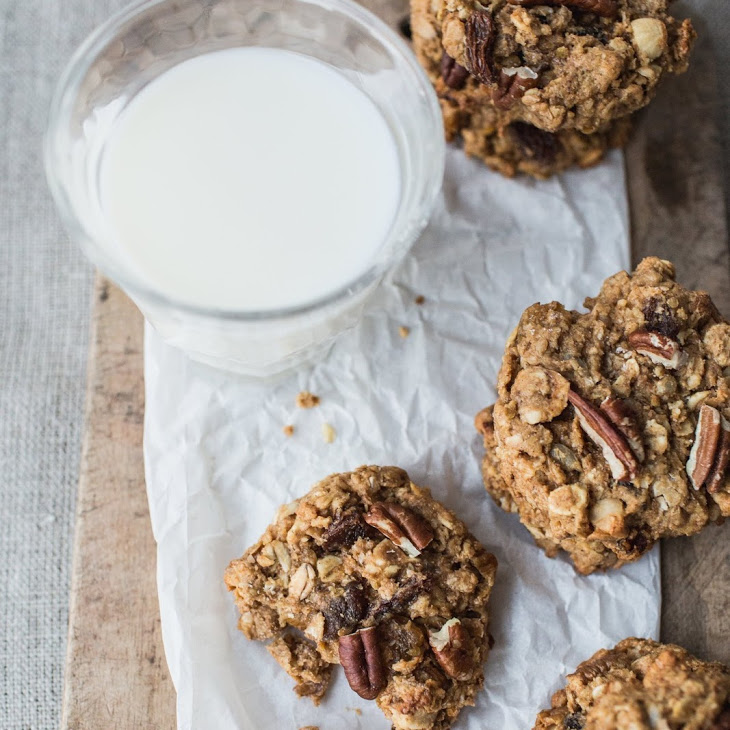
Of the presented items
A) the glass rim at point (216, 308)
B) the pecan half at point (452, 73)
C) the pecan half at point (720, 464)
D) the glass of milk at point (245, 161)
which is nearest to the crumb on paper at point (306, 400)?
the glass of milk at point (245, 161)

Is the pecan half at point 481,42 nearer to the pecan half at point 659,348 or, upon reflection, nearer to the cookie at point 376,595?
the pecan half at point 659,348

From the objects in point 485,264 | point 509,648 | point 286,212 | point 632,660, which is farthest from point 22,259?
point 632,660

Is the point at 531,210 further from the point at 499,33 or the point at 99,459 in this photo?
the point at 99,459

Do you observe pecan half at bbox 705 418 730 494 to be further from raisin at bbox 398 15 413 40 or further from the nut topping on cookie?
raisin at bbox 398 15 413 40

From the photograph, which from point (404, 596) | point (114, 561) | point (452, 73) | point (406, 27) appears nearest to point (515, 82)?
point (452, 73)

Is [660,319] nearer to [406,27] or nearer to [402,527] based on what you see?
[402,527]

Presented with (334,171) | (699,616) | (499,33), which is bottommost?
(699,616)
